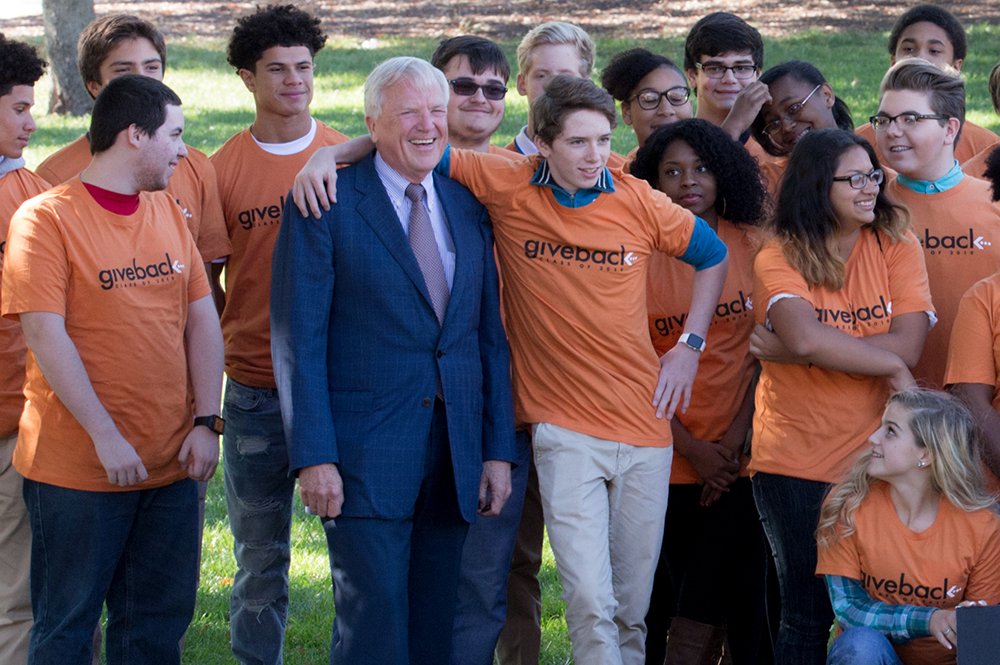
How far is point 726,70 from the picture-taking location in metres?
5.27

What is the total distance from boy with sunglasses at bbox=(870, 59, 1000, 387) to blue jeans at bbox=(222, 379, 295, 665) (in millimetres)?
2567

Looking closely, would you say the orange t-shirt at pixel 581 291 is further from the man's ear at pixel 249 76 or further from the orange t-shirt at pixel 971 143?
the orange t-shirt at pixel 971 143

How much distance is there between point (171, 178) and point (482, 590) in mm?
2044

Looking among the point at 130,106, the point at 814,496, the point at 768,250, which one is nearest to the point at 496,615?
the point at 814,496

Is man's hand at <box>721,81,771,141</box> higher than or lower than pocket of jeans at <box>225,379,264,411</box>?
higher

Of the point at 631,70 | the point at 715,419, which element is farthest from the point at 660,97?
the point at 715,419

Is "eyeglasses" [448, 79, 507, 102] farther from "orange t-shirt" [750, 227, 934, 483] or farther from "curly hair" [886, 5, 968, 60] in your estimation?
"curly hair" [886, 5, 968, 60]

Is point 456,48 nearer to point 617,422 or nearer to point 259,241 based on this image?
point 259,241

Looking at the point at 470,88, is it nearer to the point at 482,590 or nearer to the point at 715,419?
the point at 715,419

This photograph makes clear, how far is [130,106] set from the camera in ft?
12.6

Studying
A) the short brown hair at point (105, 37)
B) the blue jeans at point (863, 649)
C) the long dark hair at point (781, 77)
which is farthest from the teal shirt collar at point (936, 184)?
the short brown hair at point (105, 37)

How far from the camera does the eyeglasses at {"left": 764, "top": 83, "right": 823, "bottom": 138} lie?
4836 millimetres

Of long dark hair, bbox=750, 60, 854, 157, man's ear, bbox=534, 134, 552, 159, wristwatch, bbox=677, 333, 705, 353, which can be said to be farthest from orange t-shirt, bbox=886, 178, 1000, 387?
man's ear, bbox=534, 134, 552, 159

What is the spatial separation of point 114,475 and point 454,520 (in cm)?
114
